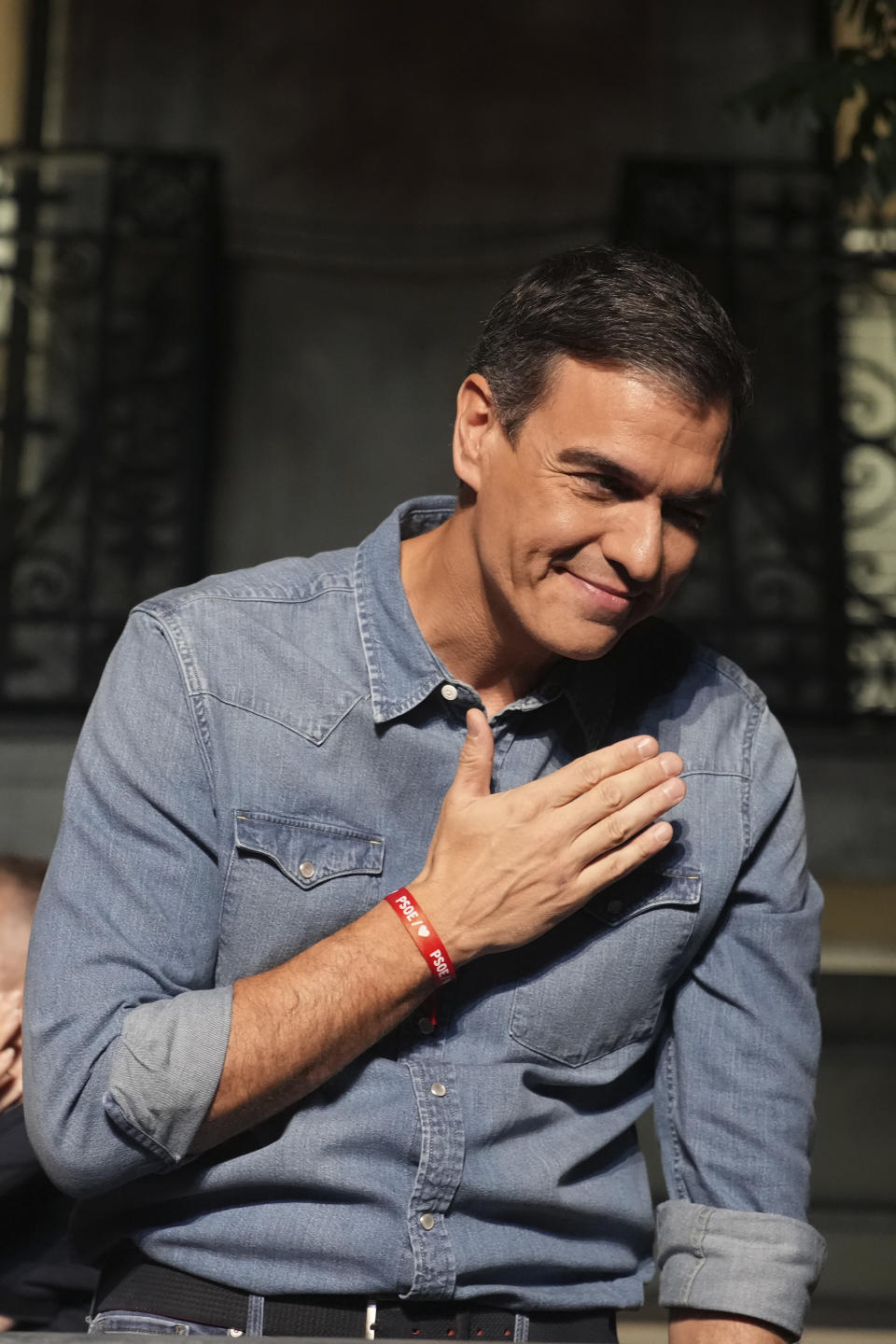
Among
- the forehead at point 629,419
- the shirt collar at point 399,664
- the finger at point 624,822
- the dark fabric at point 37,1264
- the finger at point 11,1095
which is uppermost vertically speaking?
the forehead at point 629,419

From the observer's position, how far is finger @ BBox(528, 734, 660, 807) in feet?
5.69

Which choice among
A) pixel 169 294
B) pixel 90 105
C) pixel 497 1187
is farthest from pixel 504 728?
pixel 90 105

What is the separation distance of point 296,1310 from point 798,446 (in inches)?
180

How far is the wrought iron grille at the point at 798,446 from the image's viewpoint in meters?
5.37

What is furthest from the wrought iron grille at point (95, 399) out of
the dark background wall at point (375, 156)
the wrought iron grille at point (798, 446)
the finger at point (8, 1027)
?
the finger at point (8, 1027)

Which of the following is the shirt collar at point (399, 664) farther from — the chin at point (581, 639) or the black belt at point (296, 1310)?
the black belt at point (296, 1310)

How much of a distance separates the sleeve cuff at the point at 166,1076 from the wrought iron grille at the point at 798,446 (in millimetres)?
3862

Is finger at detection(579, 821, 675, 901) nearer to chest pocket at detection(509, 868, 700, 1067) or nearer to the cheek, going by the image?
chest pocket at detection(509, 868, 700, 1067)

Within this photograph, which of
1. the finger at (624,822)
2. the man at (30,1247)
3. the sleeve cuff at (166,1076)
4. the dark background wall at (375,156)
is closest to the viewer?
the sleeve cuff at (166,1076)

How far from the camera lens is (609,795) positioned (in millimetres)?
1734

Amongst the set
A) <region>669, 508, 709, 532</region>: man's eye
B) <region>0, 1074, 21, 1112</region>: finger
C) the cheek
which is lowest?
<region>0, 1074, 21, 1112</region>: finger

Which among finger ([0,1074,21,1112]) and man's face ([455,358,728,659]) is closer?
man's face ([455,358,728,659])

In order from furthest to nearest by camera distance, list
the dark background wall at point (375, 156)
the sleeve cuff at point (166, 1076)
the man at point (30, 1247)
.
→ the dark background wall at point (375, 156), the man at point (30, 1247), the sleeve cuff at point (166, 1076)

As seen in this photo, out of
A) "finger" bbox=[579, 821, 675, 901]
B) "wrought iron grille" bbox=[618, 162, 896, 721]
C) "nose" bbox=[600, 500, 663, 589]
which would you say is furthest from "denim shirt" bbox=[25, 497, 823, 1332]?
"wrought iron grille" bbox=[618, 162, 896, 721]
